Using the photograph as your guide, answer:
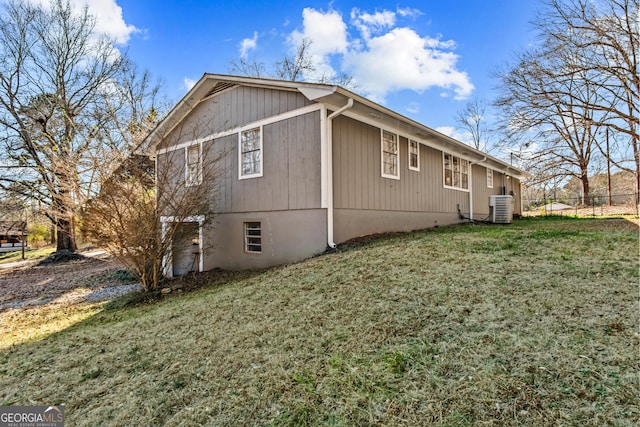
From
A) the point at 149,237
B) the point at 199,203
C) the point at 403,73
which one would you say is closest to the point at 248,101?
the point at 199,203

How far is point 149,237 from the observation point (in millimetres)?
6598

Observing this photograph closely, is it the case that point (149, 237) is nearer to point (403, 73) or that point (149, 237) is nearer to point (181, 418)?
point (181, 418)

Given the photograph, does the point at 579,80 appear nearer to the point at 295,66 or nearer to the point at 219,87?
the point at 219,87

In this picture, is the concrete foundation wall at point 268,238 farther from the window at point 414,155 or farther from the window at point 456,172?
the window at point 456,172

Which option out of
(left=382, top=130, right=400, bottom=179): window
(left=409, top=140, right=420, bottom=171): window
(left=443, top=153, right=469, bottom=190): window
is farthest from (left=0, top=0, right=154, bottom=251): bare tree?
(left=443, top=153, right=469, bottom=190): window

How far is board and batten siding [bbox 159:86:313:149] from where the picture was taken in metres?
7.26

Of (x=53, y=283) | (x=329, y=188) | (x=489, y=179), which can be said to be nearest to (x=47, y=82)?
(x=53, y=283)

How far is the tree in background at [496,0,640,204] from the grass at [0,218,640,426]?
470 inches

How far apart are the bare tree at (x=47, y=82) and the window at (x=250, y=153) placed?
7.22 m

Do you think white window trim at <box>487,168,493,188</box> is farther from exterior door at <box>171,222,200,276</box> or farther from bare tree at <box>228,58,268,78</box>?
bare tree at <box>228,58,268,78</box>

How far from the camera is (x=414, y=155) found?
360 inches

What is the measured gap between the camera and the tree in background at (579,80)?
12188 mm

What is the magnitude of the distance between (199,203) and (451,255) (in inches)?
214

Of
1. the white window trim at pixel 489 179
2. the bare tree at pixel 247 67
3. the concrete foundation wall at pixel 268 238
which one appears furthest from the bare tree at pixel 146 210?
the bare tree at pixel 247 67
